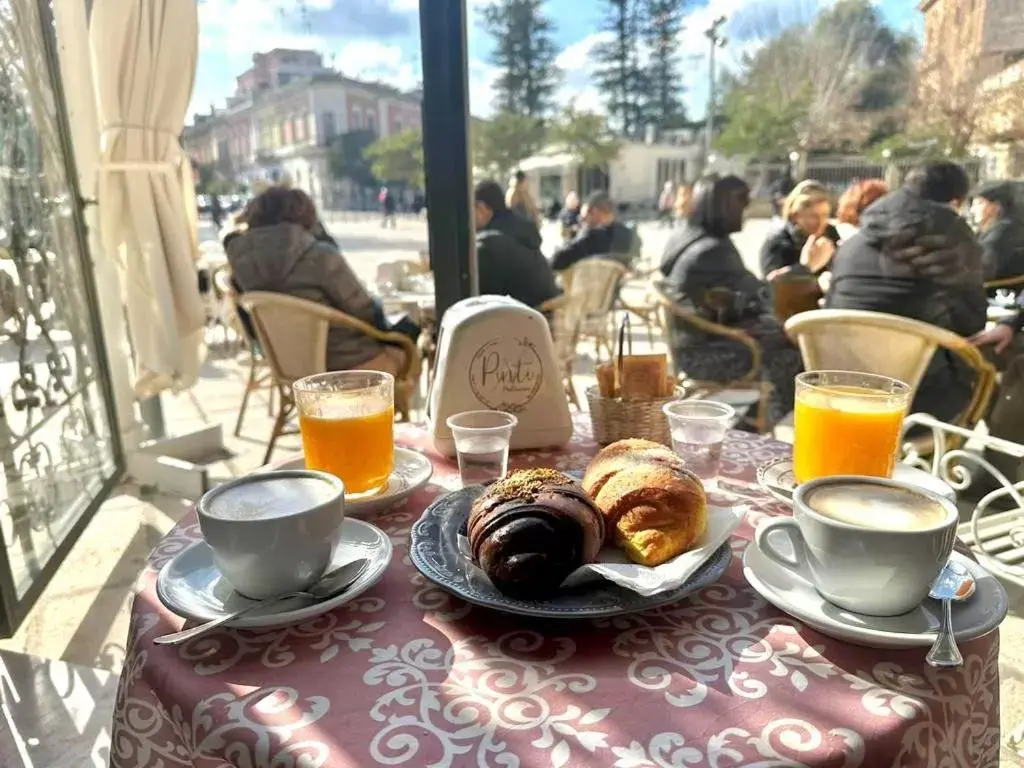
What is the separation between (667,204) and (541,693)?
3.38 m

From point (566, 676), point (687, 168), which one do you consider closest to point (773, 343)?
point (687, 168)

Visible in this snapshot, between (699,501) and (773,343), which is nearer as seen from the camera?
(699,501)

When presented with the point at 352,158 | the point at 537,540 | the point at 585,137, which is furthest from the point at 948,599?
the point at 352,158

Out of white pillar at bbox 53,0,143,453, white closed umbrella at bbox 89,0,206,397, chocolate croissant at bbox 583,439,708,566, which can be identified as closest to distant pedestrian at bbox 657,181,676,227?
white closed umbrella at bbox 89,0,206,397

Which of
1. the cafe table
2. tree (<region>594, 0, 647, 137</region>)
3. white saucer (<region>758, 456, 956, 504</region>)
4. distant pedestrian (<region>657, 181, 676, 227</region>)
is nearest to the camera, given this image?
the cafe table

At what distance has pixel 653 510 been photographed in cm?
69

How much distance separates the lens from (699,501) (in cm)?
71

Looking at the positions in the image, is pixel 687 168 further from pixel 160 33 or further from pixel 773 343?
pixel 160 33

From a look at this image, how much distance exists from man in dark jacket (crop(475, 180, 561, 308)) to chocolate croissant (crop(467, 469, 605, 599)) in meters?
2.43

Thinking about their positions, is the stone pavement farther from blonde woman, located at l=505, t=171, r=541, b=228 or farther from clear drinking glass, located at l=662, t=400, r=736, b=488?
clear drinking glass, located at l=662, t=400, r=736, b=488

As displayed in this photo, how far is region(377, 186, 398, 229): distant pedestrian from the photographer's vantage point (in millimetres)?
4141

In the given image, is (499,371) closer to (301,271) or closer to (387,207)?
(301,271)

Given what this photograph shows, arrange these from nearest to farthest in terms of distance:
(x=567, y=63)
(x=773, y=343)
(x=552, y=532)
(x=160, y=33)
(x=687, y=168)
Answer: (x=552, y=532) < (x=160, y=33) < (x=773, y=343) < (x=567, y=63) < (x=687, y=168)

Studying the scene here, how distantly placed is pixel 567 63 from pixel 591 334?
4.57 feet
